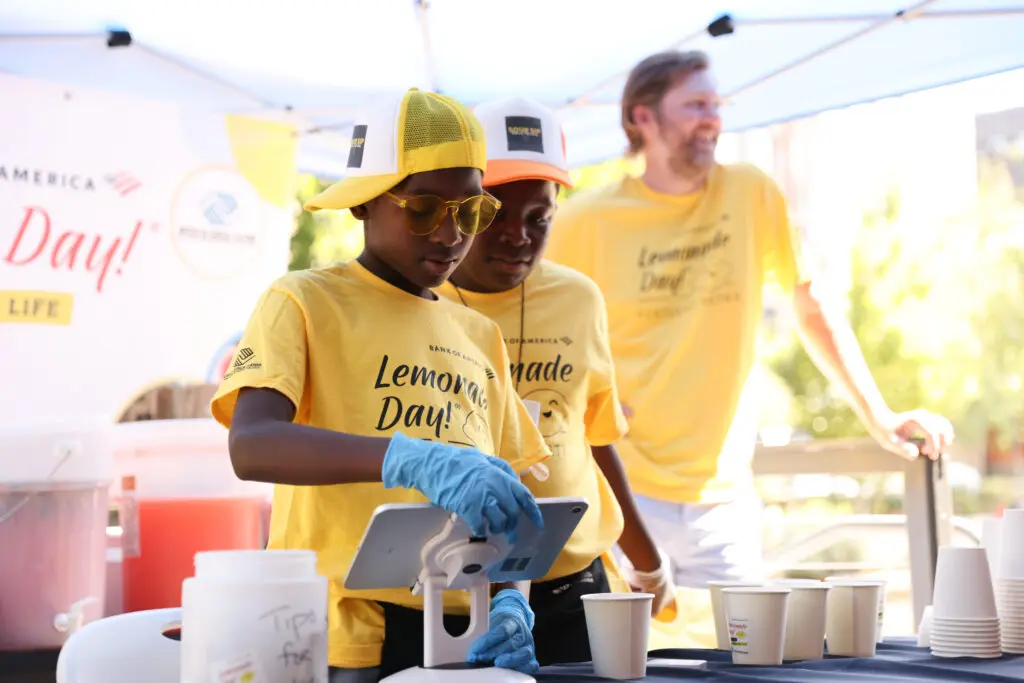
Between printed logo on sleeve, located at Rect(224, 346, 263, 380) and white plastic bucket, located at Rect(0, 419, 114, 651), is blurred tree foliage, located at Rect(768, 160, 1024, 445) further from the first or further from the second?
printed logo on sleeve, located at Rect(224, 346, 263, 380)

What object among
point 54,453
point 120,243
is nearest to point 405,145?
point 54,453

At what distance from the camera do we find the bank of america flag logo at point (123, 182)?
12.6ft

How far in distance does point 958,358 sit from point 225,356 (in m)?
11.2

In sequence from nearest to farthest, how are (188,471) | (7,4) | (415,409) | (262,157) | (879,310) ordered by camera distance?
(415,409), (188,471), (7,4), (262,157), (879,310)

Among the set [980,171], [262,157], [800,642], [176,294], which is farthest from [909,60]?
[980,171]

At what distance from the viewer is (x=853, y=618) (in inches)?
68.7

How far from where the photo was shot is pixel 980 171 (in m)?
14.5

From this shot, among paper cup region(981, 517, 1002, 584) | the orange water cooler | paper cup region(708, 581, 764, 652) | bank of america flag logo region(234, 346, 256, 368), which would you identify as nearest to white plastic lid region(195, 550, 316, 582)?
bank of america flag logo region(234, 346, 256, 368)

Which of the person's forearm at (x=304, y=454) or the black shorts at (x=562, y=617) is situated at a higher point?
the person's forearm at (x=304, y=454)

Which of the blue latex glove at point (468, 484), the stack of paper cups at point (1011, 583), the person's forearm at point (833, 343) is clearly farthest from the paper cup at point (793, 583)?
the person's forearm at point (833, 343)

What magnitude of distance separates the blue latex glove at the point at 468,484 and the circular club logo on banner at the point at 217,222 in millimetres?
2912

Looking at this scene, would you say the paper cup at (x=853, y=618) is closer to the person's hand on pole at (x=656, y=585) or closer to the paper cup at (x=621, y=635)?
the paper cup at (x=621, y=635)

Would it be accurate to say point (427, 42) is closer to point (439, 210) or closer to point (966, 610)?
point (439, 210)

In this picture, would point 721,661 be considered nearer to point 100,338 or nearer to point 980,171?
point 100,338
